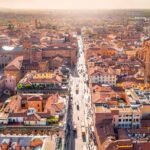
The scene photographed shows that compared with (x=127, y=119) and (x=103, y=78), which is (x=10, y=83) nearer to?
(x=103, y=78)

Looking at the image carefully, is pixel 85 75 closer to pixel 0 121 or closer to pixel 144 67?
pixel 144 67

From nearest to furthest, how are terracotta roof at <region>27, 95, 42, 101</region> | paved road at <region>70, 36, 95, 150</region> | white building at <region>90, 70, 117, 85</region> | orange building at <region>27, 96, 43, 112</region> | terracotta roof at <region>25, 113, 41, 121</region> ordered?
terracotta roof at <region>25, 113, 41, 121</region>
paved road at <region>70, 36, 95, 150</region>
orange building at <region>27, 96, 43, 112</region>
terracotta roof at <region>27, 95, 42, 101</region>
white building at <region>90, 70, 117, 85</region>

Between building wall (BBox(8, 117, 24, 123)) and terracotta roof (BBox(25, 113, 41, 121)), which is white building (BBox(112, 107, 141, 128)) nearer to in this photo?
terracotta roof (BBox(25, 113, 41, 121))

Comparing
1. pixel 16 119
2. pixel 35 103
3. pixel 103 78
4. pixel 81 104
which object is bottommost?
pixel 81 104

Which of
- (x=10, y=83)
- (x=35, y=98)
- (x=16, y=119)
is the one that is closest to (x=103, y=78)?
(x=10, y=83)

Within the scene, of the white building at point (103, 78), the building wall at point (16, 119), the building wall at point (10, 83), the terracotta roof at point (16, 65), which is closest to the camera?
the building wall at point (16, 119)

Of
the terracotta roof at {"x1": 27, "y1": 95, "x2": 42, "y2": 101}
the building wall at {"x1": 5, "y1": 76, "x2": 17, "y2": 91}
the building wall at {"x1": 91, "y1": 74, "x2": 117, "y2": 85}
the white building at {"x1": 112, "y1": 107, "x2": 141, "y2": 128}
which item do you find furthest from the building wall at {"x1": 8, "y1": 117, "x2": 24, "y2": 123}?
the building wall at {"x1": 91, "y1": 74, "x2": 117, "y2": 85}

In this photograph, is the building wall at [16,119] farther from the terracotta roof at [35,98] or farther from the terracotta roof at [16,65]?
the terracotta roof at [16,65]

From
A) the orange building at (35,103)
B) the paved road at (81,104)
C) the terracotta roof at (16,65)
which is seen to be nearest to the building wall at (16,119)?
the orange building at (35,103)
